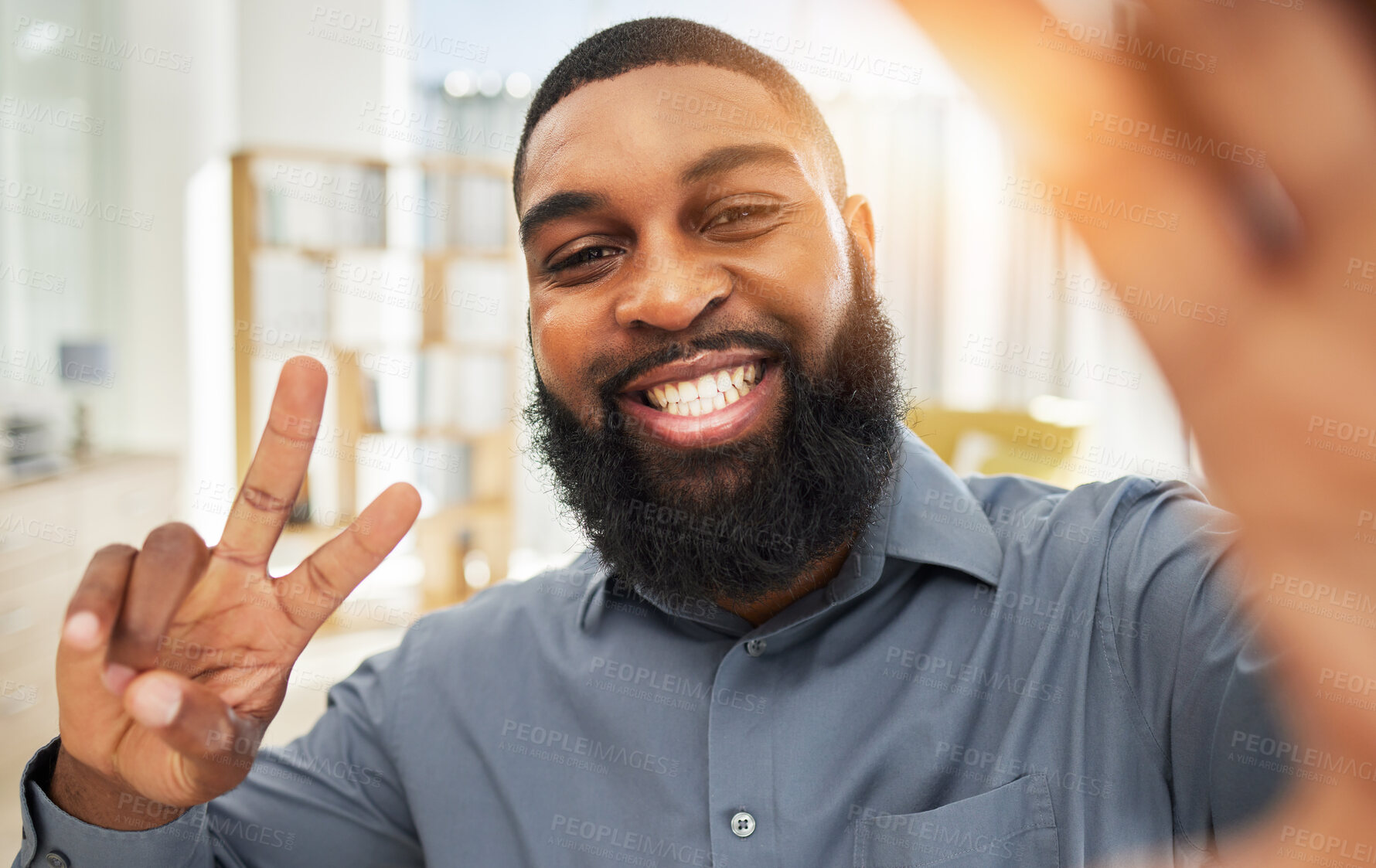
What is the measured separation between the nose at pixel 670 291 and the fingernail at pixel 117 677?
22.0 inches

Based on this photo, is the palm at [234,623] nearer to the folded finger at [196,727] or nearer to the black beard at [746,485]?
the folded finger at [196,727]

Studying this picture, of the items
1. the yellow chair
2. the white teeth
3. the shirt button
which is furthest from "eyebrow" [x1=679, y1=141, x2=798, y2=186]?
the yellow chair

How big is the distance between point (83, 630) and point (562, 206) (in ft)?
2.04

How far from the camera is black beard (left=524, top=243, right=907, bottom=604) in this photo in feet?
3.15

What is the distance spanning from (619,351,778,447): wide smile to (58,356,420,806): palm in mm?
323

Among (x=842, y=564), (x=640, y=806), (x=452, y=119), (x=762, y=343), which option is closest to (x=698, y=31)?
(x=762, y=343)

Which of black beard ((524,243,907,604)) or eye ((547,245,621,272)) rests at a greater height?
eye ((547,245,621,272))

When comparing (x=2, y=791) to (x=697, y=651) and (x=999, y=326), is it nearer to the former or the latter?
(x=697, y=651)

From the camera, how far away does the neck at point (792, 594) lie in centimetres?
102

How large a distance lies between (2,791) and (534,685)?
2.59m

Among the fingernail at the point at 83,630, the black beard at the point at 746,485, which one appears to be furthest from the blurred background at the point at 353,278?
the fingernail at the point at 83,630

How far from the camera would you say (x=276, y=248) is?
4.13 m

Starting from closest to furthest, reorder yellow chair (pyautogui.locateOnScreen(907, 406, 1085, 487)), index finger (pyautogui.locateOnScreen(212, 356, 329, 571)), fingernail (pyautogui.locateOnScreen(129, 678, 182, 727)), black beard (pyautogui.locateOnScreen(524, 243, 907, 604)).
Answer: fingernail (pyautogui.locateOnScreen(129, 678, 182, 727))
index finger (pyautogui.locateOnScreen(212, 356, 329, 571))
black beard (pyautogui.locateOnScreen(524, 243, 907, 604))
yellow chair (pyautogui.locateOnScreen(907, 406, 1085, 487))

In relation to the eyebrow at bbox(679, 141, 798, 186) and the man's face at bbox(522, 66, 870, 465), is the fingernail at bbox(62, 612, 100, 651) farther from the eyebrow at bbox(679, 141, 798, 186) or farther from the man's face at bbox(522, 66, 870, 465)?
the eyebrow at bbox(679, 141, 798, 186)
